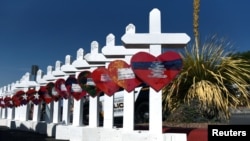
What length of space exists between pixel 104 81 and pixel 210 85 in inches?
158

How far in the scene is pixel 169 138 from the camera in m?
7.77

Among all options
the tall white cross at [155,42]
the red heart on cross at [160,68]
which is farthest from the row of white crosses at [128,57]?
the red heart on cross at [160,68]

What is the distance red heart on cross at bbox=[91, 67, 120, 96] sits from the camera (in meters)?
10.1

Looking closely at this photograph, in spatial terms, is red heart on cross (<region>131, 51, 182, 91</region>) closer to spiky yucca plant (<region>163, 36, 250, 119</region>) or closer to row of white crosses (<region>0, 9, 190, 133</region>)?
row of white crosses (<region>0, 9, 190, 133</region>)

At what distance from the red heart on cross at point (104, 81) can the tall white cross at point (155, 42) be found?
6.52 ft

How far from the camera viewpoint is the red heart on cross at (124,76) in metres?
8.85

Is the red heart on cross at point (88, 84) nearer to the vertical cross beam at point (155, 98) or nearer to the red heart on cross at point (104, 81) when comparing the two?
the red heart on cross at point (104, 81)

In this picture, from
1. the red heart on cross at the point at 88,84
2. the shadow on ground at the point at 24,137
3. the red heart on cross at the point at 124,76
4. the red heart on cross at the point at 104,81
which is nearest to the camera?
the red heart on cross at the point at 124,76

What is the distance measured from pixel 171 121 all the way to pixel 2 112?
2129 cm

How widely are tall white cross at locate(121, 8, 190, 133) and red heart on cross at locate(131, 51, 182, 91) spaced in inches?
7.9

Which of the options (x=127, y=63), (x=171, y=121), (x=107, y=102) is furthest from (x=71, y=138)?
(x=127, y=63)

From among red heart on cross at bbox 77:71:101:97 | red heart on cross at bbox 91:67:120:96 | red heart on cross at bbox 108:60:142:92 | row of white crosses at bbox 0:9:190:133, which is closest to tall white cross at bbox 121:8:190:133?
row of white crosses at bbox 0:9:190:133

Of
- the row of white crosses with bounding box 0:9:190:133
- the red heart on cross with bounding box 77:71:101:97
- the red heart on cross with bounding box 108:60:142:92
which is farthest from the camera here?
the red heart on cross with bounding box 77:71:101:97

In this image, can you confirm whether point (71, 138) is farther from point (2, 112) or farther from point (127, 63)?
point (2, 112)
